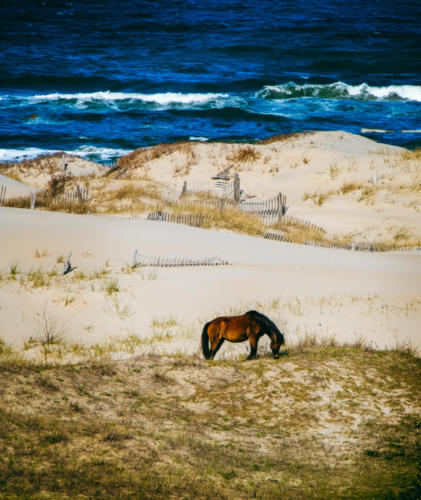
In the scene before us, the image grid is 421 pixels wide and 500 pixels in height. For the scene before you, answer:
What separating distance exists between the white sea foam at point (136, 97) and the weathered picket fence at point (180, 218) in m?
37.0

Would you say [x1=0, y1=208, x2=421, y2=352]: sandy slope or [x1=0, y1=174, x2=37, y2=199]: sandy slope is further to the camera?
[x1=0, y1=174, x2=37, y2=199]: sandy slope

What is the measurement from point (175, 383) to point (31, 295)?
581 centimetres

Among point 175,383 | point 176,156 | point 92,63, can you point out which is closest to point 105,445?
point 175,383

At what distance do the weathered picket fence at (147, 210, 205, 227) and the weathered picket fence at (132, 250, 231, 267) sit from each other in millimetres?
3990

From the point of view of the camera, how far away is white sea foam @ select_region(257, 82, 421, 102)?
58906 mm

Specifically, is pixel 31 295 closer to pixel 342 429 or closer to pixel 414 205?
pixel 342 429

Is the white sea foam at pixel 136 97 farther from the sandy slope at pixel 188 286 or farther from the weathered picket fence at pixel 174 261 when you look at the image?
the weathered picket fence at pixel 174 261

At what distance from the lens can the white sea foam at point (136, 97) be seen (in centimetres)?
5775

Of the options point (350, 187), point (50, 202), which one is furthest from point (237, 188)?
point (50, 202)

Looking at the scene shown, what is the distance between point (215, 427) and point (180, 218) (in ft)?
46.8

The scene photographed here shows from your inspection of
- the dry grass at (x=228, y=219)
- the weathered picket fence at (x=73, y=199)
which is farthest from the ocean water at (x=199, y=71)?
the dry grass at (x=228, y=219)

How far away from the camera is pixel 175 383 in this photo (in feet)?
31.0

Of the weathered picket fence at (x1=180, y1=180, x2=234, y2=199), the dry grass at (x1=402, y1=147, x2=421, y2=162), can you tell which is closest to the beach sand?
the weathered picket fence at (x1=180, y1=180, x2=234, y2=199)

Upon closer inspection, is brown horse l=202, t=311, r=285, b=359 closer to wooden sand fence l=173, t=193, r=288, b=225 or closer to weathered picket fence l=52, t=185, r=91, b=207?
wooden sand fence l=173, t=193, r=288, b=225
